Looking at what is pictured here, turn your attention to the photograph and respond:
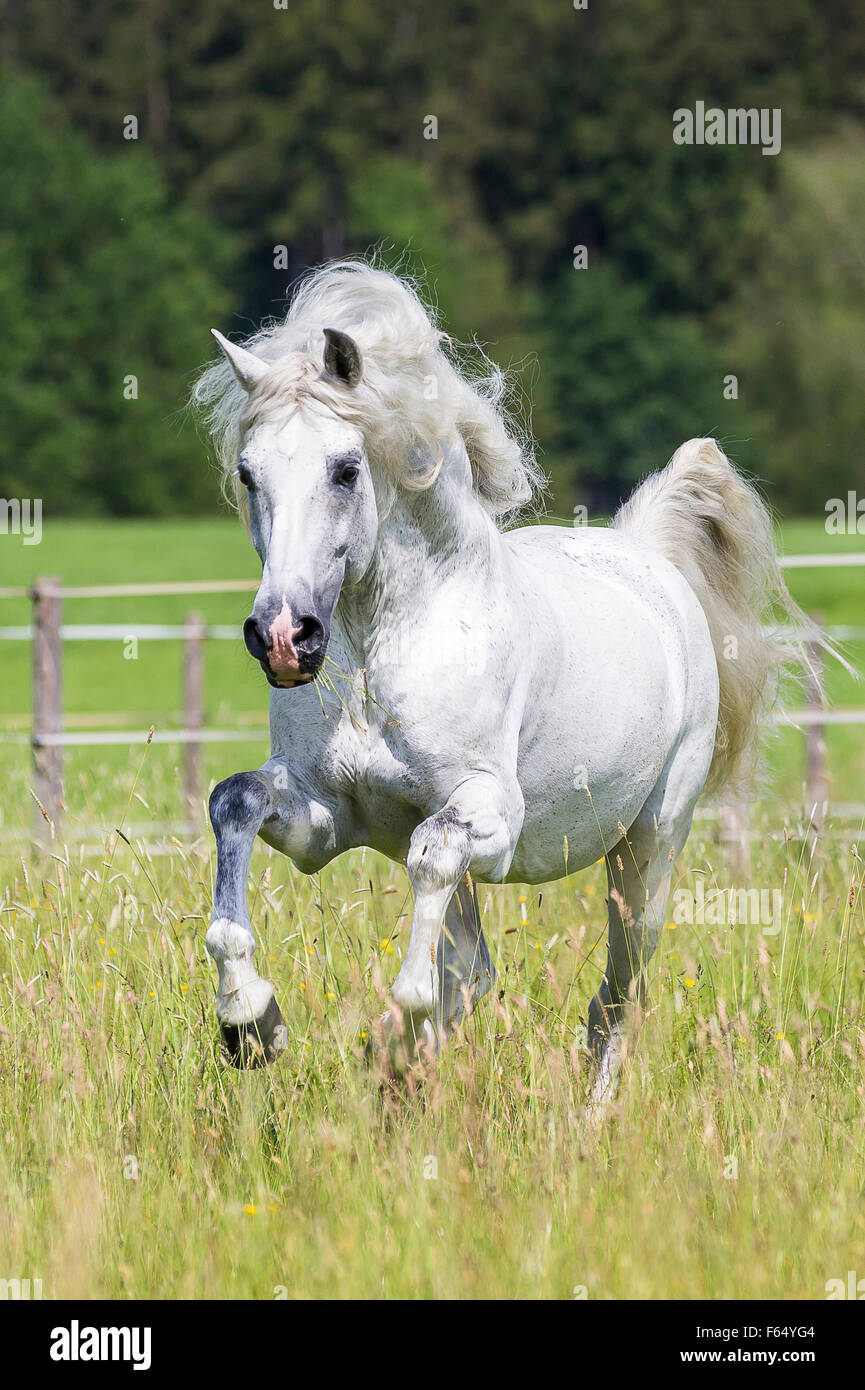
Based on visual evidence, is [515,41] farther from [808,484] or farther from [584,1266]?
[584,1266]

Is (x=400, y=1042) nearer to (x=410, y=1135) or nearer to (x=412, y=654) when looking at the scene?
(x=410, y=1135)

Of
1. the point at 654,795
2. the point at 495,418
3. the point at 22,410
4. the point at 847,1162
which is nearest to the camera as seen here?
the point at 847,1162

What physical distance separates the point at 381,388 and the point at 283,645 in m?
0.66

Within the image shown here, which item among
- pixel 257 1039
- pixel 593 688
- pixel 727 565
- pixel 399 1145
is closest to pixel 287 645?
pixel 257 1039

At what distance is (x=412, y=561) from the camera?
362 cm

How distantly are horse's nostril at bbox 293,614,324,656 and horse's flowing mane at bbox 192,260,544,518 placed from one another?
480mm

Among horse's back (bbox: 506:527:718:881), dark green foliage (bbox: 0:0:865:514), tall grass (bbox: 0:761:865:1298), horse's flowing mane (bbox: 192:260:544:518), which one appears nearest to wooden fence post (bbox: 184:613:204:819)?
tall grass (bbox: 0:761:865:1298)

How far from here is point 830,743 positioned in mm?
18453

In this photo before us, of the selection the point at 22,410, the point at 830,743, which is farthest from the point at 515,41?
the point at 830,743

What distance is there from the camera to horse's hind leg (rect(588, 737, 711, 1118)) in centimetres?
461

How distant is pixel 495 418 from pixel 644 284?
151ft

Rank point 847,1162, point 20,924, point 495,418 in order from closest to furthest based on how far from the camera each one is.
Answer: point 847,1162 → point 495,418 → point 20,924

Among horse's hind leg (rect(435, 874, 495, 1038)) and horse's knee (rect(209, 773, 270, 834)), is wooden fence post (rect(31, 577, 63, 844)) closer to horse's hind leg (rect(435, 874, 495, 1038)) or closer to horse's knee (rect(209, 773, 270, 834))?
horse's hind leg (rect(435, 874, 495, 1038))

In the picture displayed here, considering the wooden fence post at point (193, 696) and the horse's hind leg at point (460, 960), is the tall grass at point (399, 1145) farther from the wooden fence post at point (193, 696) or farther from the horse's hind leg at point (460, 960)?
the wooden fence post at point (193, 696)
